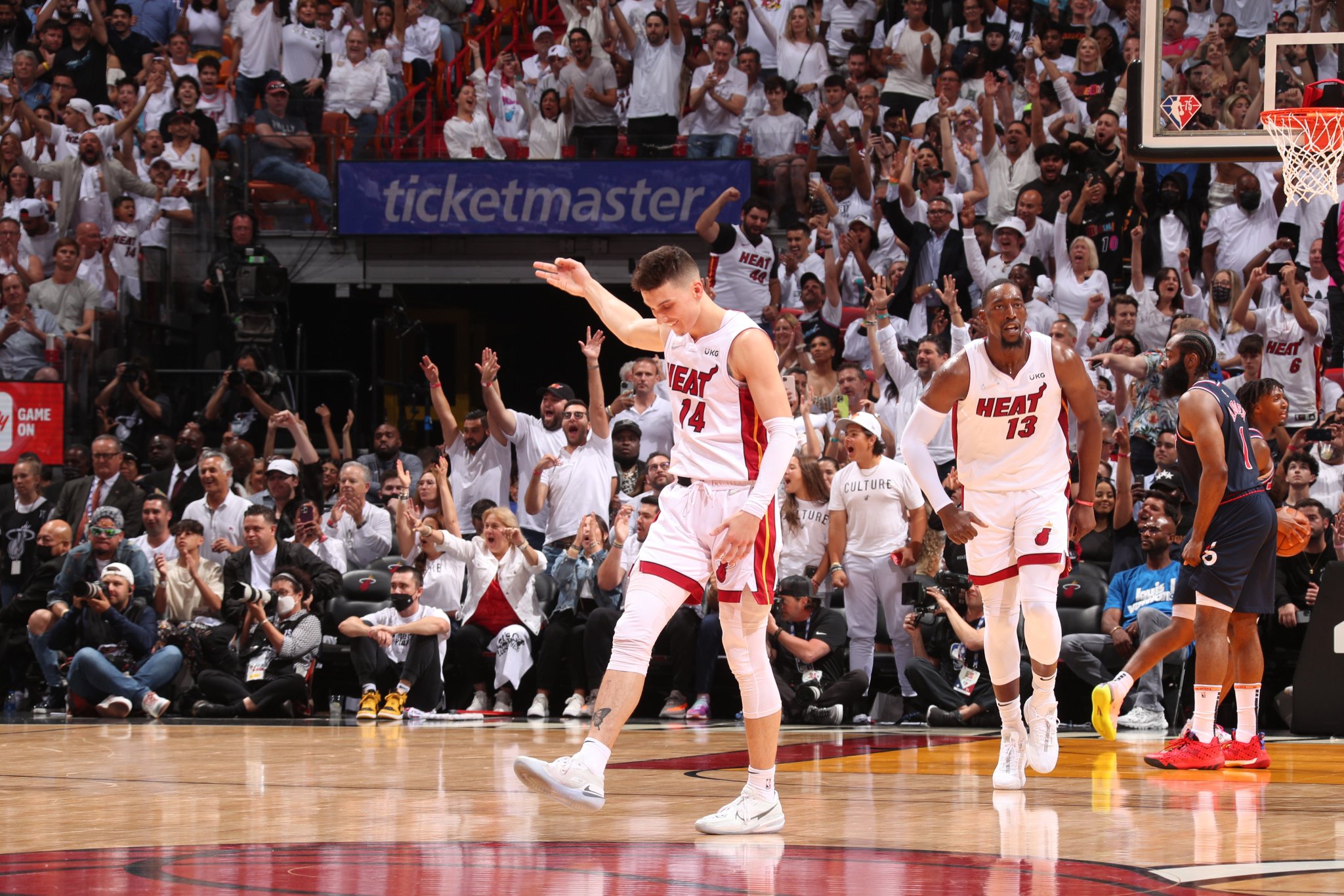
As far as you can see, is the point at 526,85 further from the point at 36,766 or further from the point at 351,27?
the point at 36,766

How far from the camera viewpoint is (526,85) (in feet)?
60.3

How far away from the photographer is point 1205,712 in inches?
307

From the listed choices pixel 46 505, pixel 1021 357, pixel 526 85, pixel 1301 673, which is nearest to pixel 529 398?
pixel 526 85

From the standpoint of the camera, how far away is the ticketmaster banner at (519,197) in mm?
16938

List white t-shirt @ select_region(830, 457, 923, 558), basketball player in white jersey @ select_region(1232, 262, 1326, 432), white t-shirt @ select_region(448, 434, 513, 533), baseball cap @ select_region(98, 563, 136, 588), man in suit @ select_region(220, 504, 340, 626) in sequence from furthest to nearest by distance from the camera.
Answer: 1. white t-shirt @ select_region(448, 434, 513, 533)
2. basketball player in white jersey @ select_region(1232, 262, 1326, 432)
3. man in suit @ select_region(220, 504, 340, 626)
4. baseball cap @ select_region(98, 563, 136, 588)
5. white t-shirt @ select_region(830, 457, 923, 558)

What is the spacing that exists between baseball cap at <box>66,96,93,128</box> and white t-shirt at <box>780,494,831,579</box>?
435 inches

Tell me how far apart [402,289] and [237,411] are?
360 cm

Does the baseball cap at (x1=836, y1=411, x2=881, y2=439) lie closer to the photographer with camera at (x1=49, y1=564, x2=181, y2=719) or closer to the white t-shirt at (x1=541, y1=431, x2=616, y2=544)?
the white t-shirt at (x1=541, y1=431, x2=616, y2=544)

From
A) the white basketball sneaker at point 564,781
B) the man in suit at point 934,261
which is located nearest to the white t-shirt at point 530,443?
the man in suit at point 934,261

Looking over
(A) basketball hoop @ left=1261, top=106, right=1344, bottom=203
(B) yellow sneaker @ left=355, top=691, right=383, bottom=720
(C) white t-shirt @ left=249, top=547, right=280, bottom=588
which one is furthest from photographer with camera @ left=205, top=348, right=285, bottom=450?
(A) basketball hoop @ left=1261, top=106, right=1344, bottom=203

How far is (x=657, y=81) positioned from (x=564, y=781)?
1346 cm

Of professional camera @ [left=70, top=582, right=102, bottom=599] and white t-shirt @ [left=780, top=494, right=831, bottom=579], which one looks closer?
professional camera @ [left=70, top=582, right=102, bottom=599]

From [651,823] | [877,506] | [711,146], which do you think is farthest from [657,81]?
[651,823]

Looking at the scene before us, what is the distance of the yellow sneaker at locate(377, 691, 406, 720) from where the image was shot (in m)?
11.7
